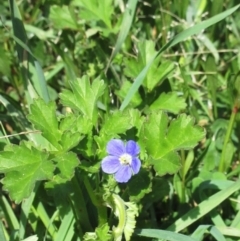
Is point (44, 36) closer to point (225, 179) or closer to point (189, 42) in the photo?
point (189, 42)

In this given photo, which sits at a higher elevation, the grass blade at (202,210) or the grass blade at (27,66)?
the grass blade at (27,66)

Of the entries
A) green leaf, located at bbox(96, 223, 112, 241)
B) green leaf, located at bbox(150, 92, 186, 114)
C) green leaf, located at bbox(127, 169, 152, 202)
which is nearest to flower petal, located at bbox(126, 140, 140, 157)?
green leaf, located at bbox(127, 169, 152, 202)

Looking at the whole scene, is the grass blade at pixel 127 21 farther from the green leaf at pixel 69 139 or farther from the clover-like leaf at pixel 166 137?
the green leaf at pixel 69 139

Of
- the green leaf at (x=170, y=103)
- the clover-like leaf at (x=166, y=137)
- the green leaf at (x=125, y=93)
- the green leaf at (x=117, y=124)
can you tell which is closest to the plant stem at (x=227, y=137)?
the green leaf at (x=170, y=103)

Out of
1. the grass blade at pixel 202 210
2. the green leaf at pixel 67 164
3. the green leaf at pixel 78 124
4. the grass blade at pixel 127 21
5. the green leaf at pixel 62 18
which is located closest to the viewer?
the green leaf at pixel 67 164

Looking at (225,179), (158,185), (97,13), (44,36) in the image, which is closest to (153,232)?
(158,185)

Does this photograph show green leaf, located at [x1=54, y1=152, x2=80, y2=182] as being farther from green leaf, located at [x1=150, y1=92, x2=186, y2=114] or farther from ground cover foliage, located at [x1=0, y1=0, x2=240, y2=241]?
green leaf, located at [x1=150, y1=92, x2=186, y2=114]

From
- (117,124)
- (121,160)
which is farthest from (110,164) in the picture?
(117,124)
